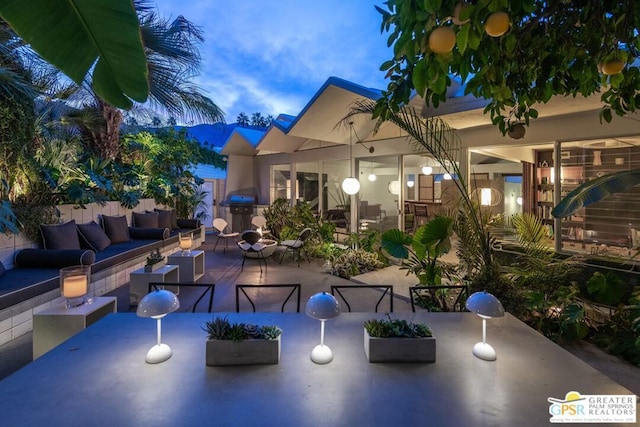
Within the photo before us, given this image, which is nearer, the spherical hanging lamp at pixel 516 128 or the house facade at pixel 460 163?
the spherical hanging lamp at pixel 516 128

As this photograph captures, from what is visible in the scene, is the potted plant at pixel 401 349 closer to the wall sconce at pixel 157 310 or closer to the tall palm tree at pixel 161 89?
the wall sconce at pixel 157 310

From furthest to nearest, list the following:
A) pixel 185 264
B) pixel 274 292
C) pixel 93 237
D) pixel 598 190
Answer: pixel 93 237, pixel 185 264, pixel 274 292, pixel 598 190

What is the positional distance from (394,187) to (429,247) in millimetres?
3051

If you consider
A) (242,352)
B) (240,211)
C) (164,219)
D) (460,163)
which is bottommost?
(242,352)

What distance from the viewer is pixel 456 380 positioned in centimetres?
129

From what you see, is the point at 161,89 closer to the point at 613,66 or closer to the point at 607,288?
the point at 613,66

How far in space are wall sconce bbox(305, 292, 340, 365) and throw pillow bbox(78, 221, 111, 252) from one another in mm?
4899

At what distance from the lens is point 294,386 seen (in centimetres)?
123

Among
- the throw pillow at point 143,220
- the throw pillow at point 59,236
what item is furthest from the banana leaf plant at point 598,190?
the throw pillow at point 143,220

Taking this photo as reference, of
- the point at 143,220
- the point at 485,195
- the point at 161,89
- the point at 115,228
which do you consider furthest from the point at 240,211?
the point at 485,195

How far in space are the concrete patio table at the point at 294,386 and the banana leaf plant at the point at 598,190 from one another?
82 cm

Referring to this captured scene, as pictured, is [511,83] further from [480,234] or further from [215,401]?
[480,234]

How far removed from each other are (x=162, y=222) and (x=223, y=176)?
5488mm

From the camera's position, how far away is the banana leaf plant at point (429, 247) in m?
3.88
